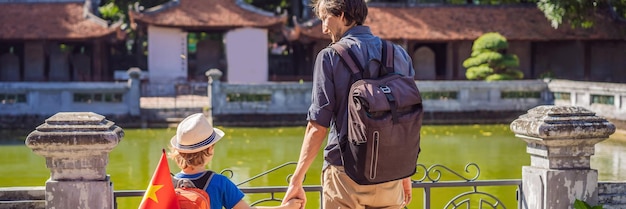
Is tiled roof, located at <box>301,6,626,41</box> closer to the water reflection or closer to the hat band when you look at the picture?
the water reflection

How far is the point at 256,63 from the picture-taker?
2709cm

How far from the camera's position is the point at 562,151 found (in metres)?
5.57

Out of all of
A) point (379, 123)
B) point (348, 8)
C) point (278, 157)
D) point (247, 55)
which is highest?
point (348, 8)

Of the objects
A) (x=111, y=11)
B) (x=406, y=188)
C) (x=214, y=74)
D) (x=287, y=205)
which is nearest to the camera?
(x=287, y=205)

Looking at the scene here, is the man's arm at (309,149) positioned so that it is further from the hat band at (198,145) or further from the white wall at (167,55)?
the white wall at (167,55)

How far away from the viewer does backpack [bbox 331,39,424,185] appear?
364 centimetres

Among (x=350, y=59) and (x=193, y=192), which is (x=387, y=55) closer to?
(x=350, y=59)

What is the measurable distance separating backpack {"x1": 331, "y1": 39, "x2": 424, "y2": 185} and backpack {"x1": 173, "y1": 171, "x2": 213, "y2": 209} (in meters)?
0.63

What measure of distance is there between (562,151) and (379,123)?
2372mm

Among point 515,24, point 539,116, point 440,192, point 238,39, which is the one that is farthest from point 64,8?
point 539,116

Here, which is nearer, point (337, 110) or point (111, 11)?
point (337, 110)

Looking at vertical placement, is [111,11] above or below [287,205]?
above

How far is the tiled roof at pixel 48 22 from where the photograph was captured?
25625mm

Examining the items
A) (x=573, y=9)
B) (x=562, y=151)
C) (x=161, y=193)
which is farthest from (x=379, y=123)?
(x=573, y=9)
